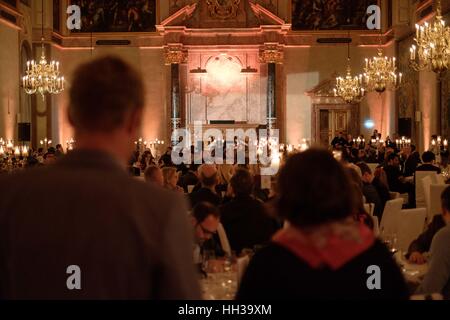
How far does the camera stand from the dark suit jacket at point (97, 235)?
6.99ft

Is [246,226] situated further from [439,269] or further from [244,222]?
[439,269]

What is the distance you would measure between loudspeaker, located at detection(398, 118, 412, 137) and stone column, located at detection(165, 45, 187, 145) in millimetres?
8071

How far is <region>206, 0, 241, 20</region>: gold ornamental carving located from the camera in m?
28.3

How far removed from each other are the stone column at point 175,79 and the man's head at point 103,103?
2547cm

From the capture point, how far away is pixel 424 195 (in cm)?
1429

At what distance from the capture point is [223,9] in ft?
92.8

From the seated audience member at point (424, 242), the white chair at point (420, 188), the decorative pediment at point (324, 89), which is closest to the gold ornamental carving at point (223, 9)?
the decorative pediment at point (324, 89)

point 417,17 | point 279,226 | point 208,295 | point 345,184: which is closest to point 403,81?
point 417,17

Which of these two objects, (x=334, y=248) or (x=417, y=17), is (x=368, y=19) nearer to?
(x=417, y=17)

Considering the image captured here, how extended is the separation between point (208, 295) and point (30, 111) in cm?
2249

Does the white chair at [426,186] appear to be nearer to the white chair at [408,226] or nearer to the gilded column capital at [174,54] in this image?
the white chair at [408,226]

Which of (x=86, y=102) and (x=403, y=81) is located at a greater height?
(x=403, y=81)

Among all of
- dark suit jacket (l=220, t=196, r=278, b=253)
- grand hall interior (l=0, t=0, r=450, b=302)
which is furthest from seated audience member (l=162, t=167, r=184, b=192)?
dark suit jacket (l=220, t=196, r=278, b=253)

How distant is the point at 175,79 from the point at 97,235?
2593 cm
